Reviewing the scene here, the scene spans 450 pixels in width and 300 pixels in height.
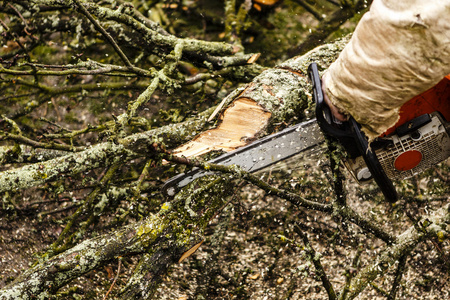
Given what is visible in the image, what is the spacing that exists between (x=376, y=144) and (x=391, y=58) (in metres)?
0.61

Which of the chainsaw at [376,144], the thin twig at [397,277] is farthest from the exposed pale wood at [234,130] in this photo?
the thin twig at [397,277]

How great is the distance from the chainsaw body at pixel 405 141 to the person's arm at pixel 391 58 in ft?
0.56

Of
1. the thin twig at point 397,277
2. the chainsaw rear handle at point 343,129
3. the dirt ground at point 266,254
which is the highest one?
the chainsaw rear handle at point 343,129

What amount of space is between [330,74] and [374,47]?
0.23 meters

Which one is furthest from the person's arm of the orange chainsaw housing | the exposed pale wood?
the exposed pale wood

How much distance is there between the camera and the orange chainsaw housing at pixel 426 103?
1.64 metres

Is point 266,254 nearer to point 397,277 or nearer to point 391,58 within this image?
point 397,277

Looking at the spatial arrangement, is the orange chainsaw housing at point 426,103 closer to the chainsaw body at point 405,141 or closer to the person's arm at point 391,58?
the chainsaw body at point 405,141

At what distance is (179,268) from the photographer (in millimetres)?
2732

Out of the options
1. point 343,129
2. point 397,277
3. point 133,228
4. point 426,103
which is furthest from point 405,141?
point 133,228

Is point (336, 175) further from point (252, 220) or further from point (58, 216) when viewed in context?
point (58, 216)

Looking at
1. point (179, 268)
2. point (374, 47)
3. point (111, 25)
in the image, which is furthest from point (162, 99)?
point (374, 47)

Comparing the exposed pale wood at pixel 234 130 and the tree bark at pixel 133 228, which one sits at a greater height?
the exposed pale wood at pixel 234 130

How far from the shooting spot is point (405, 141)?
1.74 meters
